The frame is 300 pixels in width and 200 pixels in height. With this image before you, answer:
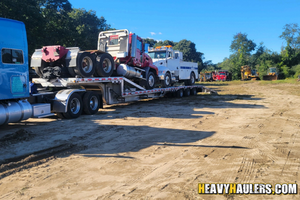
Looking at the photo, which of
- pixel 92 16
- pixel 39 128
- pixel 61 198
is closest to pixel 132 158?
pixel 61 198

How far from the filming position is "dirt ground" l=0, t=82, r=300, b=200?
362 cm

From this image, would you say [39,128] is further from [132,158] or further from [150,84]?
[150,84]

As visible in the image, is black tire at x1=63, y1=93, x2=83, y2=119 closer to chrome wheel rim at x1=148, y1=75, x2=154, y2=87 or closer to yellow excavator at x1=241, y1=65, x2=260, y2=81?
chrome wheel rim at x1=148, y1=75, x2=154, y2=87

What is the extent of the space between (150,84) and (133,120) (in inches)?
241

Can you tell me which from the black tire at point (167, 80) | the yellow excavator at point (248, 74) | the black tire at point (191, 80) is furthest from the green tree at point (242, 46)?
the black tire at point (167, 80)

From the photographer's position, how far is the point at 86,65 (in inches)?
404

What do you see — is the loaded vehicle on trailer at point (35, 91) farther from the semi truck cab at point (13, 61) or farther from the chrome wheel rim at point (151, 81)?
the chrome wheel rim at point (151, 81)

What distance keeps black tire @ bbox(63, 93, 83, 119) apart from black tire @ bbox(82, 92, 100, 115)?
23cm

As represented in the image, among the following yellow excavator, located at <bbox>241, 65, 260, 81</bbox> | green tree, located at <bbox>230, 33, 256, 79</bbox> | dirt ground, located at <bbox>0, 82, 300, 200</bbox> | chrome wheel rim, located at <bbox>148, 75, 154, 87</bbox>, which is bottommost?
dirt ground, located at <bbox>0, 82, 300, 200</bbox>

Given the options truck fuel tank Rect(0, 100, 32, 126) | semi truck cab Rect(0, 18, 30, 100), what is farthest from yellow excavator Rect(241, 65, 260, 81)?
truck fuel tank Rect(0, 100, 32, 126)

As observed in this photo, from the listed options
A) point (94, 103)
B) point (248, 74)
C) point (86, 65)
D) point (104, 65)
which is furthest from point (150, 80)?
point (248, 74)

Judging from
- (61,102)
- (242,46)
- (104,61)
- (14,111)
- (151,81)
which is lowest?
(14,111)

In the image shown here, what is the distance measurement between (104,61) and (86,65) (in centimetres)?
106

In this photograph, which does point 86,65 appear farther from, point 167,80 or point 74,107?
point 167,80
